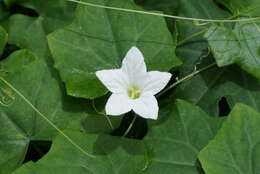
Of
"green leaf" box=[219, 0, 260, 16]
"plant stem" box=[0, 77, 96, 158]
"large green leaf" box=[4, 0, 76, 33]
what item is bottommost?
"plant stem" box=[0, 77, 96, 158]

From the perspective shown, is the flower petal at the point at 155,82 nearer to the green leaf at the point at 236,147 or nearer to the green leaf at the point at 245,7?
the green leaf at the point at 236,147

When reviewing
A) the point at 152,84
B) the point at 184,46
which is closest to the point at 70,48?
the point at 152,84

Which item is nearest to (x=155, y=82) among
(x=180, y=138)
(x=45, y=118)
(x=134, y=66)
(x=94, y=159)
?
(x=134, y=66)

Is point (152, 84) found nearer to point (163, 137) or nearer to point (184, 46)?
point (163, 137)

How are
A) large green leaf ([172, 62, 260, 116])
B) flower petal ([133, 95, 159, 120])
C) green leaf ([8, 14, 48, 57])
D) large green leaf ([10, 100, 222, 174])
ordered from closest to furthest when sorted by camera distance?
flower petal ([133, 95, 159, 120]) → large green leaf ([10, 100, 222, 174]) → large green leaf ([172, 62, 260, 116]) → green leaf ([8, 14, 48, 57])

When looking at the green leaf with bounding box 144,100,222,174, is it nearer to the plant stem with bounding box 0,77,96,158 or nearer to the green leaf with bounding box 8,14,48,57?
the plant stem with bounding box 0,77,96,158

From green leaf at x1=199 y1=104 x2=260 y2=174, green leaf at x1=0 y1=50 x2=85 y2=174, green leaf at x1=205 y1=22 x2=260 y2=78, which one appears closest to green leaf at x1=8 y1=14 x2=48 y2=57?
green leaf at x1=0 y1=50 x2=85 y2=174

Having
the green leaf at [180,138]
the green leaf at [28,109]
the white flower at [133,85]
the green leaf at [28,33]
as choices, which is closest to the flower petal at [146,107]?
the white flower at [133,85]
